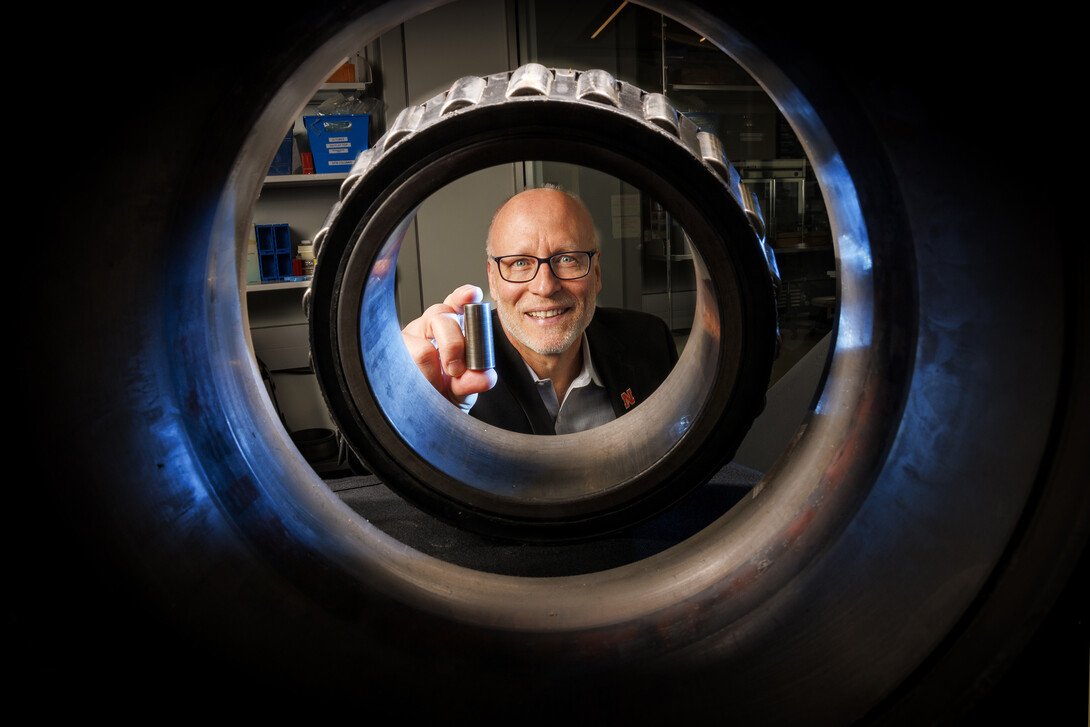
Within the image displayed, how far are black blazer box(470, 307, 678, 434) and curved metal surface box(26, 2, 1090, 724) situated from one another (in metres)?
1.30

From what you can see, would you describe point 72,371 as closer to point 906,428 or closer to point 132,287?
point 132,287

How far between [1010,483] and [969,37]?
21 centimetres

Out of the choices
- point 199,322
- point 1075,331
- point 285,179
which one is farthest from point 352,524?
point 285,179

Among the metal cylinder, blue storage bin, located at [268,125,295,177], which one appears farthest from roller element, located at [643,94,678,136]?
blue storage bin, located at [268,125,295,177]

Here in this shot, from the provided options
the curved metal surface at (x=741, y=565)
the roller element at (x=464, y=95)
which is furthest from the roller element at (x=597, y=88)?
the curved metal surface at (x=741, y=565)

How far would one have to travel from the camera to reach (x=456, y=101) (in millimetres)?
742

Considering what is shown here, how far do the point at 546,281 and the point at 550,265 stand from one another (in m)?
0.04

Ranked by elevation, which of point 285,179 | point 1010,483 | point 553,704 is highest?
point 285,179

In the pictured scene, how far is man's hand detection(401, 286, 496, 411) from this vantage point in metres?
1.58

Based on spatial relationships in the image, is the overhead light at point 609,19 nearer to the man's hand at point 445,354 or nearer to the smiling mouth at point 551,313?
the smiling mouth at point 551,313

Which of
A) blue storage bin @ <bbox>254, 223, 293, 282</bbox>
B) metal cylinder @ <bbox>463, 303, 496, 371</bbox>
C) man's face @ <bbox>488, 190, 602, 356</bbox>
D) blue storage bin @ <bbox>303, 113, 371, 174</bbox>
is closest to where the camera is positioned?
metal cylinder @ <bbox>463, 303, 496, 371</bbox>

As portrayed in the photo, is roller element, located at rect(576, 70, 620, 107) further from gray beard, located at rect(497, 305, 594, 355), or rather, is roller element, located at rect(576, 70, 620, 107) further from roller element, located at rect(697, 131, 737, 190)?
gray beard, located at rect(497, 305, 594, 355)

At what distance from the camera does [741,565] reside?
0.44 meters

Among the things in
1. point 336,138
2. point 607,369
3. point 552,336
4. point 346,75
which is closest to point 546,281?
point 552,336
